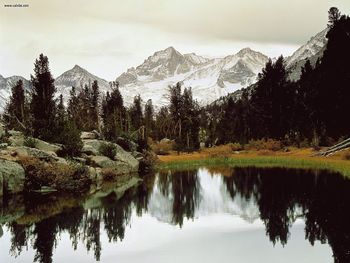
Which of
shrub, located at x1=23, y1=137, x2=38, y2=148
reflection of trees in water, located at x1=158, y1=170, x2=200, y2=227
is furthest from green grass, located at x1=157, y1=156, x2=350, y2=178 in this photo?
shrub, located at x1=23, y1=137, x2=38, y2=148

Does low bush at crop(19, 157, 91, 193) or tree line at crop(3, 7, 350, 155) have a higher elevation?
tree line at crop(3, 7, 350, 155)

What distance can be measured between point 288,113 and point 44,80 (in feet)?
141

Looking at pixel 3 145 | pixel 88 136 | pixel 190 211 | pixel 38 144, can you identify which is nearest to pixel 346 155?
pixel 88 136

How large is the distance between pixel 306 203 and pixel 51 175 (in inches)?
539

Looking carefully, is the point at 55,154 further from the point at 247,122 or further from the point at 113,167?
the point at 247,122

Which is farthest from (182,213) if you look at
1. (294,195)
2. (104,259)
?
(104,259)

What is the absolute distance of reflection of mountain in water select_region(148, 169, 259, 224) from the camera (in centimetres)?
1927

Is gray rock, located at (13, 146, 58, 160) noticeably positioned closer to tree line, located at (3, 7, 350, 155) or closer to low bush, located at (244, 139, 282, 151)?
tree line, located at (3, 7, 350, 155)

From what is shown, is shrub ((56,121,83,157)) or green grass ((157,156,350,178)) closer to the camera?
shrub ((56,121,83,157))

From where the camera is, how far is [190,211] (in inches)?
804

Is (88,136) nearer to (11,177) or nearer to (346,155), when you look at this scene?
(11,177)

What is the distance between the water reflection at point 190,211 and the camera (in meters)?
14.1

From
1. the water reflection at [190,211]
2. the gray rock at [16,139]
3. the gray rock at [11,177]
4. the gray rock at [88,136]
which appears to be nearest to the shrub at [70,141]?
the gray rock at [16,139]

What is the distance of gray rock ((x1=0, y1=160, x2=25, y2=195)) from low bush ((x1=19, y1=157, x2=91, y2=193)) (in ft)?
1.55
